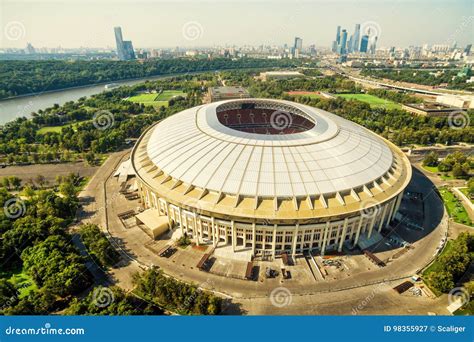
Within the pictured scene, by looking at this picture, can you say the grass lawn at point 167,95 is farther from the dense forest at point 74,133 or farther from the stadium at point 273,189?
the stadium at point 273,189

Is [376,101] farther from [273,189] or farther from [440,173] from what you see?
[273,189]

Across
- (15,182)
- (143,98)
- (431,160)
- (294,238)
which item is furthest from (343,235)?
(143,98)

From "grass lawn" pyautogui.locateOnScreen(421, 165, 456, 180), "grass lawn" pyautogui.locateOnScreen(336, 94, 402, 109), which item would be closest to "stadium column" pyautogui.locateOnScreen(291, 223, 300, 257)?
"grass lawn" pyautogui.locateOnScreen(421, 165, 456, 180)

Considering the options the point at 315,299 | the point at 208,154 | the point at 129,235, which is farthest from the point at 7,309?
the point at 315,299

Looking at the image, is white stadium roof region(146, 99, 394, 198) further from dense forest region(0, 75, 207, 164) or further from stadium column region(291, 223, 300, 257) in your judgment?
dense forest region(0, 75, 207, 164)

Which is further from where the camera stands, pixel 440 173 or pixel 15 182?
pixel 440 173

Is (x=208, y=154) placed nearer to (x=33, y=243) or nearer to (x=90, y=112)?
(x=33, y=243)

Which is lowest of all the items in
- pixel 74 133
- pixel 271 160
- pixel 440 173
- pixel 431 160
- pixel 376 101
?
pixel 440 173
